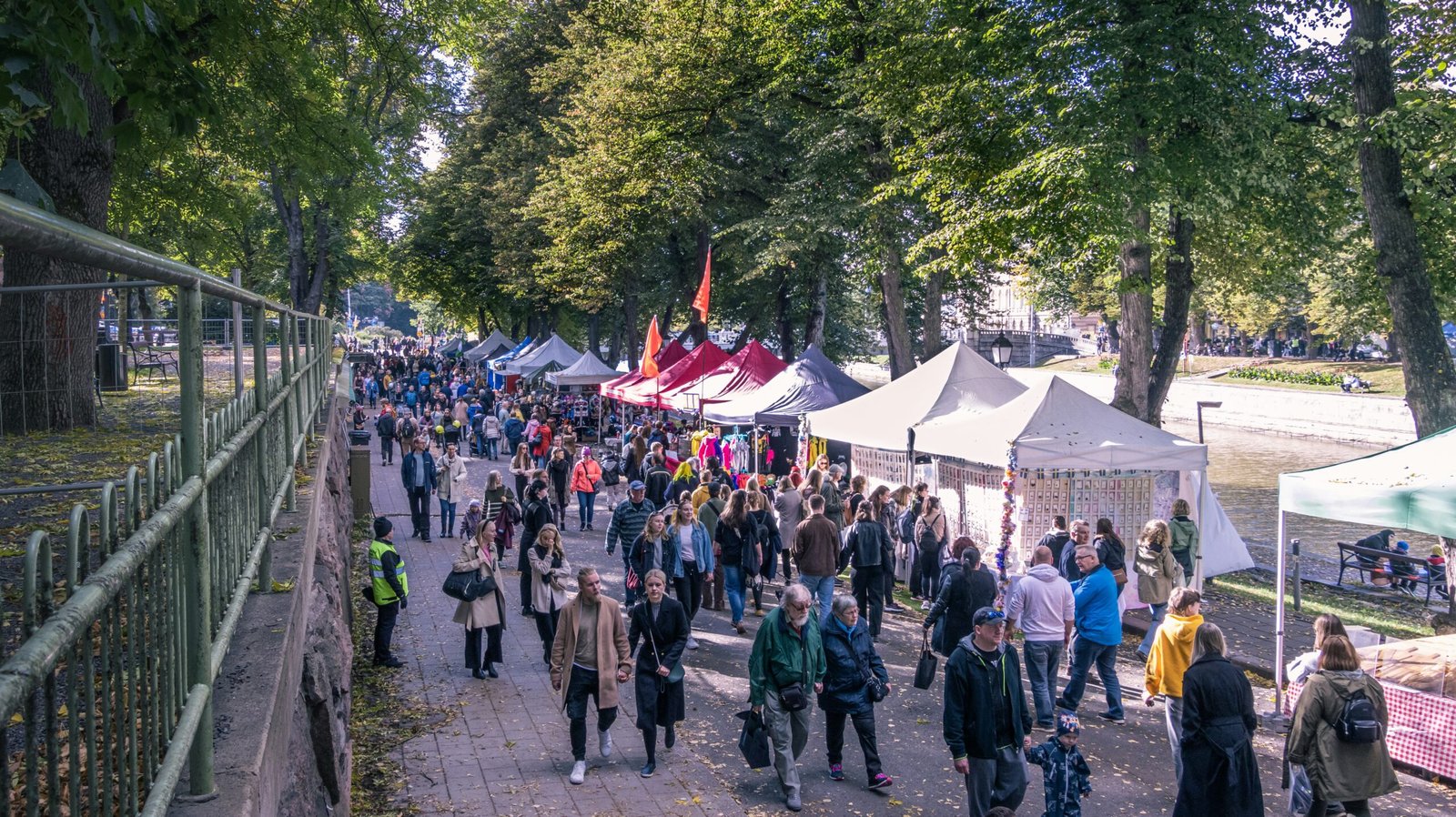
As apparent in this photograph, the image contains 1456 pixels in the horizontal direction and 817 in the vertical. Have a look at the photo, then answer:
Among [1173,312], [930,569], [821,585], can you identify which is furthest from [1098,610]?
[1173,312]

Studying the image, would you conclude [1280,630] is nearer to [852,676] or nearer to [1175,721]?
[1175,721]

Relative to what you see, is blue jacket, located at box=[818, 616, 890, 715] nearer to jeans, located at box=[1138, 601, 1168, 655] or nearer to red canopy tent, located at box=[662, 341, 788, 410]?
jeans, located at box=[1138, 601, 1168, 655]

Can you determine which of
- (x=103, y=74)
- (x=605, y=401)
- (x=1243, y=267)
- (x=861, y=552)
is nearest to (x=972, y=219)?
(x=861, y=552)

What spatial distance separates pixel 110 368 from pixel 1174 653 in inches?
299

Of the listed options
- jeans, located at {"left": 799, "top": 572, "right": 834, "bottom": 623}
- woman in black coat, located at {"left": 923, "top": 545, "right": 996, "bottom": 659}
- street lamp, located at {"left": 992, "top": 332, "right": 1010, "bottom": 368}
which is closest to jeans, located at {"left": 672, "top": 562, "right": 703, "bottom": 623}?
jeans, located at {"left": 799, "top": 572, "right": 834, "bottom": 623}

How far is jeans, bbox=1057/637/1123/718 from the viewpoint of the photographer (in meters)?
9.84

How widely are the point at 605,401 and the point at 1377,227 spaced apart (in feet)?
77.5

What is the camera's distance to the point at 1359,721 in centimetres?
672

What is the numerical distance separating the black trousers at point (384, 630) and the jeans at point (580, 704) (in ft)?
10.3

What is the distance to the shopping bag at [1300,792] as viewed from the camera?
23.1 feet

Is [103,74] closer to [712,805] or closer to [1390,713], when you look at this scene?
[712,805]

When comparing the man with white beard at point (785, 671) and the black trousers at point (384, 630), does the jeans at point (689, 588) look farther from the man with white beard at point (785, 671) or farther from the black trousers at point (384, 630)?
the man with white beard at point (785, 671)

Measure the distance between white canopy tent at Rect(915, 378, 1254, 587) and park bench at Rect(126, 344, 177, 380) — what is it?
942 centimetres

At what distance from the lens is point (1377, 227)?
1555cm
